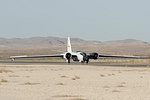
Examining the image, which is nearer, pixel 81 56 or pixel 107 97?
pixel 107 97

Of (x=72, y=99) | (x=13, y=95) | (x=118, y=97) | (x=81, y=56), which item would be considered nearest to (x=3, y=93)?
(x=13, y=95)

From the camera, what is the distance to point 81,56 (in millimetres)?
72125

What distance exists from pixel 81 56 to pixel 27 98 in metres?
53.3

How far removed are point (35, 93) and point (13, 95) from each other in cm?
131

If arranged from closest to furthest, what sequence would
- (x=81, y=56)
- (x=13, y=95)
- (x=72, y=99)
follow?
(x=72, y=99)
(x=13, y=95)
(x=81, y=56)

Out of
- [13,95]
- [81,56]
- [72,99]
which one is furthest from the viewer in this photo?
[81,56]

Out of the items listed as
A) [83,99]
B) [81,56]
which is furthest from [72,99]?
[81,56]

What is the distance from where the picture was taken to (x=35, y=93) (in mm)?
21188

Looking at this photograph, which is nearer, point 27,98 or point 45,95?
point 27,98

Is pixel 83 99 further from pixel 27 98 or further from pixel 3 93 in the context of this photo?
pixel 3 93

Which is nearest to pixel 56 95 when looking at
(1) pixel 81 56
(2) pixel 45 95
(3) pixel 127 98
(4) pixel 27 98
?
(2) pixel 45 95

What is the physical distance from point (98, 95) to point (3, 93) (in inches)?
175

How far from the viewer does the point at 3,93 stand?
69.4 feet

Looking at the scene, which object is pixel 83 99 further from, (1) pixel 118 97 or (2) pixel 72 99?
(1) pixel 118 97
